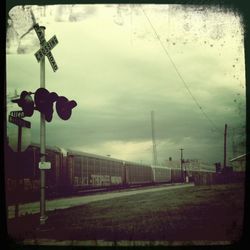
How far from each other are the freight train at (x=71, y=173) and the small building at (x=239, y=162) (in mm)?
487

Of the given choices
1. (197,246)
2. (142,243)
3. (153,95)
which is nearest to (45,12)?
(153,95)

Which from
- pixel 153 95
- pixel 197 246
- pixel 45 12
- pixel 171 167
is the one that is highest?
pixel 45 12

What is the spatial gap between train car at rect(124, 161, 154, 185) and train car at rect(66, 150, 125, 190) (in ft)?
0.23

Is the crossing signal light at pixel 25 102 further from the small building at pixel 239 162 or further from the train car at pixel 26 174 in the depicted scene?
the small building at pixel 239 162

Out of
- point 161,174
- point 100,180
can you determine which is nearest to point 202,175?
point 161,174

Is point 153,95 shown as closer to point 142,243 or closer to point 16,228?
point 142,243

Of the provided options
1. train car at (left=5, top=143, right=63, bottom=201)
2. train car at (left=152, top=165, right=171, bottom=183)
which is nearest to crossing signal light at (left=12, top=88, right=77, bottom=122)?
train car at (left=5, top=143, right=63, bottom=201)

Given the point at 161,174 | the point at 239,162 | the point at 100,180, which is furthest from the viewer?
the point at 161,174

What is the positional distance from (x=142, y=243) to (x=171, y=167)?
93 cm

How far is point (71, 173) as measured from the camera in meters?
5.19

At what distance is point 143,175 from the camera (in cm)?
531

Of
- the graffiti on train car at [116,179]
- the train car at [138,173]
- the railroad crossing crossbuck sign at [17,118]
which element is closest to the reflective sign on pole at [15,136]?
the railroad crossing crossbuck sign at [17,118]

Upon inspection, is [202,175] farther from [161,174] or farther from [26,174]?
[26,174]

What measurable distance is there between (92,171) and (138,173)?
54 centimetres
